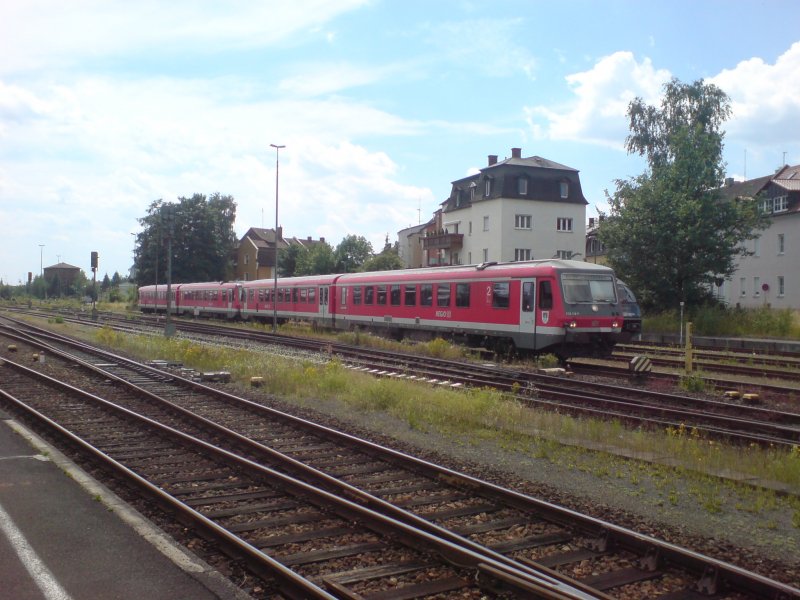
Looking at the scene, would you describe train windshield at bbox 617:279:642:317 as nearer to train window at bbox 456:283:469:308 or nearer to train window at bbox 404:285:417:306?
train window at bbox 404:285:417:306

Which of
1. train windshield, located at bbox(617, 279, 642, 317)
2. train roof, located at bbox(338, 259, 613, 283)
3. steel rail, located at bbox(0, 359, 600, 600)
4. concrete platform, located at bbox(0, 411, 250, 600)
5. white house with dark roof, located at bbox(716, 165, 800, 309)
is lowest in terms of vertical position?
concrete platform, located at bbox(0, 411, 250, 600)

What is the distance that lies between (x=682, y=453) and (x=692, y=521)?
2.82 meters

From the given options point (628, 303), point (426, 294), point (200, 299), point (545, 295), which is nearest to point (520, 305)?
point (545, 295)

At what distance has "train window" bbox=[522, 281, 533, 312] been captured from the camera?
65.4 feet

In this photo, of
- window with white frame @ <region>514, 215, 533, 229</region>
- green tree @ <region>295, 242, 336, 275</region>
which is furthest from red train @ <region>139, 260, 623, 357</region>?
green tree @ <region>295, 242, 336, 275</region>

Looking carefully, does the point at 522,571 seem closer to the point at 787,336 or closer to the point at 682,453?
the point at 682,453

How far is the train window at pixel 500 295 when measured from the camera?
20.8 meters

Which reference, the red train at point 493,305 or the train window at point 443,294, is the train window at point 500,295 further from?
the train window at point 443,294

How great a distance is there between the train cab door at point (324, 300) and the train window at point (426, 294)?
8.57 meters

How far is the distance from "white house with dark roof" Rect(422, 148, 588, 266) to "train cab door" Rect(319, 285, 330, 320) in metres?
22.7

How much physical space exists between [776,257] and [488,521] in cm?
4991

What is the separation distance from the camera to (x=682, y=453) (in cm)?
964

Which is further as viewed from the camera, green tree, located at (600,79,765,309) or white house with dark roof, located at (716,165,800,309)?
white house with dark roof, located at (716,165,800,309)

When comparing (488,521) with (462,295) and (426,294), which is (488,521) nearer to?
(462,295)
